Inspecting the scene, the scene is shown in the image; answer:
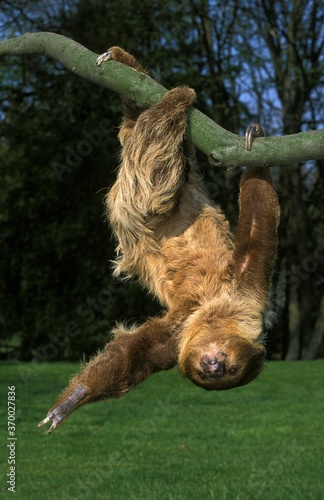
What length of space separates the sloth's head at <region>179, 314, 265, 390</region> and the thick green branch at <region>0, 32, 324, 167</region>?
1151 mm

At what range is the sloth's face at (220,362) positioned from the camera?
5.01 meters

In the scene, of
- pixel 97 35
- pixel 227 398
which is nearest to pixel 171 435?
pixel 227 398

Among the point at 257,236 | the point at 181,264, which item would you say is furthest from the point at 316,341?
the point at 257,236

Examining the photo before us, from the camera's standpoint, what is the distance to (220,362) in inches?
197

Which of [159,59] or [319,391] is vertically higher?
[159,59]

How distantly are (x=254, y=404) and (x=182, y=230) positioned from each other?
9733 mm

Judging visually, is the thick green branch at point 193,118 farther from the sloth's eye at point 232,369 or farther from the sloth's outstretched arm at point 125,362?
the sloth's outstretched arm at point 125,362

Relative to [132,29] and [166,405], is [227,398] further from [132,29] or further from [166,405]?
[132,29]

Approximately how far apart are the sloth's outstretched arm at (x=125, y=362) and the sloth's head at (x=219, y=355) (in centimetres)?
32

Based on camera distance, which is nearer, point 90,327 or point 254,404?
point 254,404

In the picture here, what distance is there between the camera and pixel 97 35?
2438 centimetres

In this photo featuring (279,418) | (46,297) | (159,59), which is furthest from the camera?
(46,297)

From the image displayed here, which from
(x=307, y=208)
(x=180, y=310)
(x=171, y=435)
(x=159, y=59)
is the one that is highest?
(x=159, y=59)

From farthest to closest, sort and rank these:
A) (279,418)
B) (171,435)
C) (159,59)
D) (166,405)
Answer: (159,59) < (166,405) < (279,418) < (171,435)
